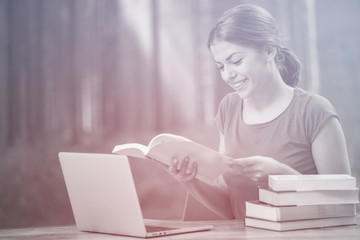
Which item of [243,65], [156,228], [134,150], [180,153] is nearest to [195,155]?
[180,153]

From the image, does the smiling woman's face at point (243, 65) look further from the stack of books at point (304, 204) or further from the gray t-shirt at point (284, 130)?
the stack of books at point (304, 204)

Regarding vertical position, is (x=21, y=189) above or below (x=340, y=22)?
below

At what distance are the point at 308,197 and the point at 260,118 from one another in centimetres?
55

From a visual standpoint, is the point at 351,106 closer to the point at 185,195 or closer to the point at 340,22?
the point at 340,22

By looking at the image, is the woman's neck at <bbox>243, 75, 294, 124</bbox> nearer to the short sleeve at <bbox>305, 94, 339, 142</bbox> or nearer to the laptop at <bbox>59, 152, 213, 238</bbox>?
the short sleeve at <bbox>305, 94, 339, 142</bbox>

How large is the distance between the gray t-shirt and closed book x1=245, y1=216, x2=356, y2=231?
37 cm

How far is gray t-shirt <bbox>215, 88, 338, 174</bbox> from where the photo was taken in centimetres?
193

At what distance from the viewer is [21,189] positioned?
6.28ft

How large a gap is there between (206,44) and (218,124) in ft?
1.24

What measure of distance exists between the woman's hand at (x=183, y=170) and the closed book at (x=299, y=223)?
0.34 m

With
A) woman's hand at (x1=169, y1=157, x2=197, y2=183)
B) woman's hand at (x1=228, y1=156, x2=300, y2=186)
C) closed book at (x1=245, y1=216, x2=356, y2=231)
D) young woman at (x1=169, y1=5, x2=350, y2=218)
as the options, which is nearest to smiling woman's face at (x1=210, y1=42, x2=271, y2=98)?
young woman at (x1=169, y1=5, x2=350, y2=218)

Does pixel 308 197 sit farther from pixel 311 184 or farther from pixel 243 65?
pixel 243 65

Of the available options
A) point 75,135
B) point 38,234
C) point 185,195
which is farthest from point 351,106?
point 38,234

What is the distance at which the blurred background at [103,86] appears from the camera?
6.31 feet
